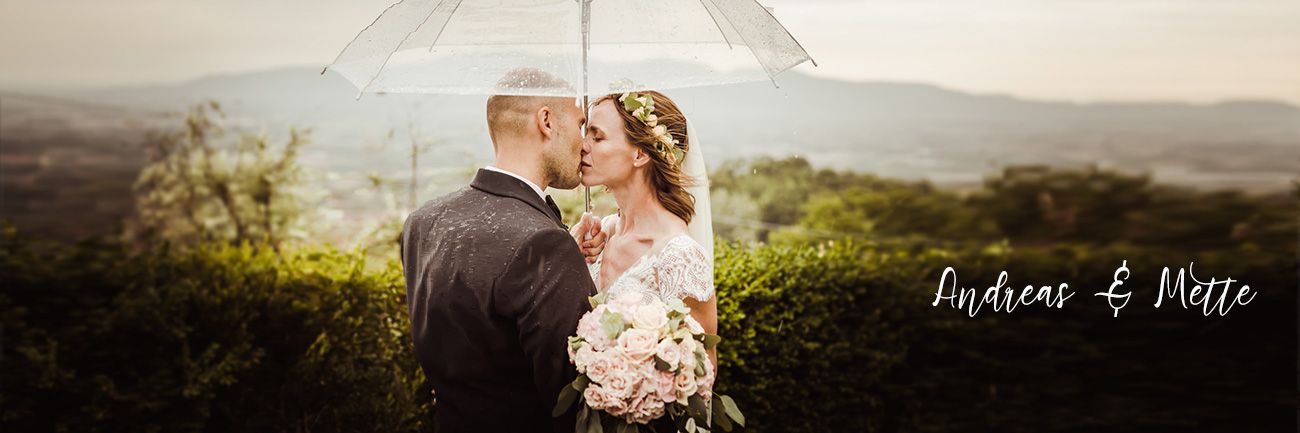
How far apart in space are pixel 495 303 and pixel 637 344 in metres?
0.33

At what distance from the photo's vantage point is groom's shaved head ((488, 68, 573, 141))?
213 centimetres

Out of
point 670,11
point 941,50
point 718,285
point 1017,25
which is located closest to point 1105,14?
point 1017,25

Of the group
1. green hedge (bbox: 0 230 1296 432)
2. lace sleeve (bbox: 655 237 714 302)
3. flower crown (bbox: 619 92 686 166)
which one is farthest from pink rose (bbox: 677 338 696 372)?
green hedge (bbox: 0 230 1296 432)

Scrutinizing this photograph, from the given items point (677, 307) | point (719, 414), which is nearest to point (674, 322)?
point (677, 307)

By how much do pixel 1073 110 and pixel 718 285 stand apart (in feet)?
10.4

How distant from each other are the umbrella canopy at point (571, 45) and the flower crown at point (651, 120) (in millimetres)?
290

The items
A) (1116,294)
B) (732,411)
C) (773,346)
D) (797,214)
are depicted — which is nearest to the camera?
(732,411)

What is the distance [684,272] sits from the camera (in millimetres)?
2613

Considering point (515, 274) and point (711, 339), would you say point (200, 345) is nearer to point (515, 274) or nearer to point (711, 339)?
point (515, 274)

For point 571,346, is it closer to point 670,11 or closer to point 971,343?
point 670,11

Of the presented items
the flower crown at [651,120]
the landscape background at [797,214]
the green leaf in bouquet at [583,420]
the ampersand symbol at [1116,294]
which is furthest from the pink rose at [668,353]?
the ampersand symbol at [1116,294]

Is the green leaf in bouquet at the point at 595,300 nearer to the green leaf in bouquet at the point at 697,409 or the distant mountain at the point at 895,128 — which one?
the green leaf in bouquet at the point at 697,409

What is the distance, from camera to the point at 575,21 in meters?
2.29

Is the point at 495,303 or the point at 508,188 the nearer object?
the point at 495,303
